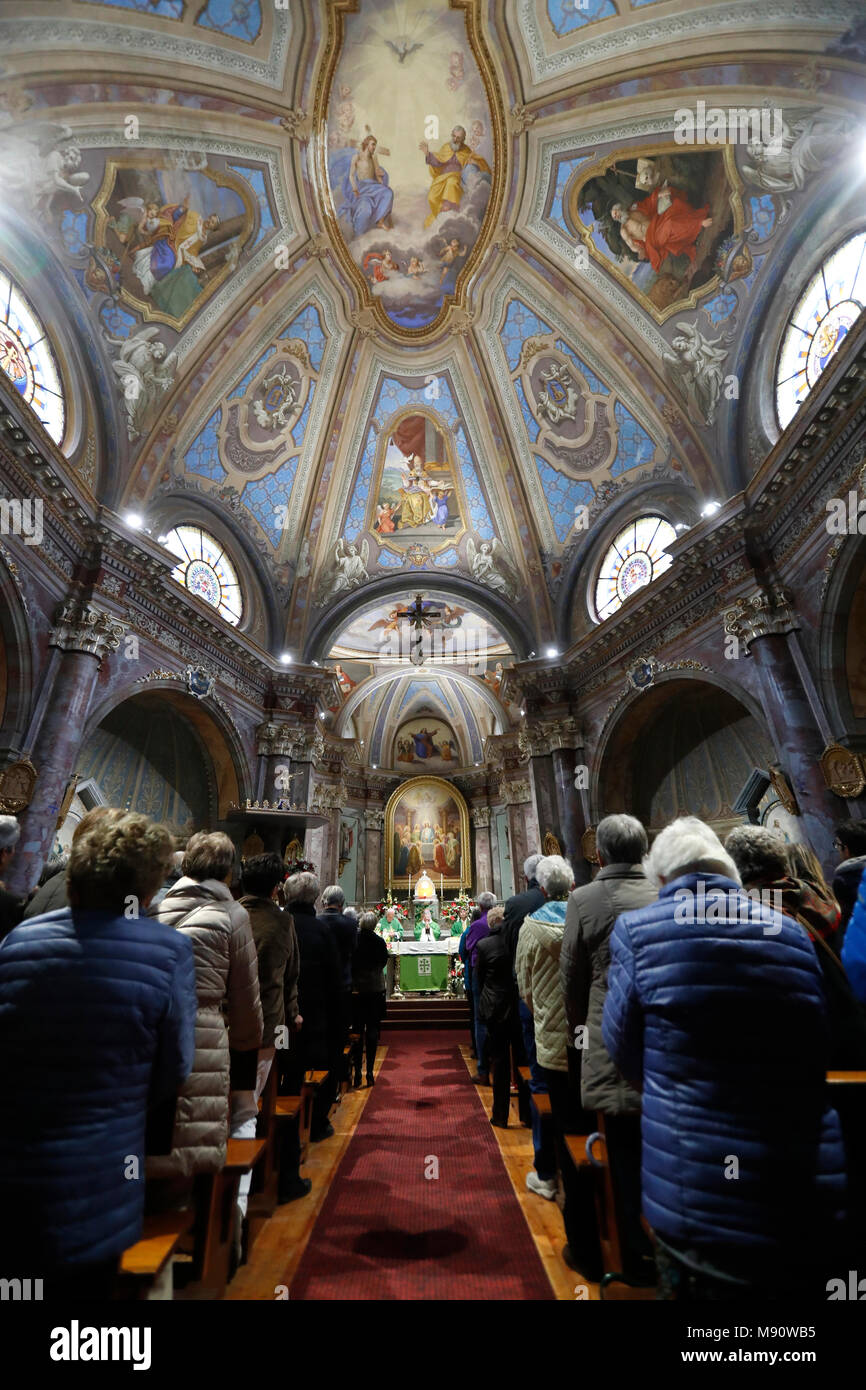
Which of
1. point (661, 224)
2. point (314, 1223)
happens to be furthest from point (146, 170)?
point (314, 1223)

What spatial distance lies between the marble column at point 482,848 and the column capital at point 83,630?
17.4 metres

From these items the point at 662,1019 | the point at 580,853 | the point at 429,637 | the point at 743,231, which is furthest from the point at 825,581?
the point at 429,637

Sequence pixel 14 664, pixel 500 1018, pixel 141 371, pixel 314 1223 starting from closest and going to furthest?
pixel 314 1223 < pixel 500 1018 < pixel 14 664 < pixel 141 371

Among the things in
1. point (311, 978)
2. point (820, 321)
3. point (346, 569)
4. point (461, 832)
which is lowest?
point (311, 978)

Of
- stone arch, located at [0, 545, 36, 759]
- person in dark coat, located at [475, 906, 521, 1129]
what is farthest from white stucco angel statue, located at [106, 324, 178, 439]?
person in dark coat, located at [475, 906, 521, 1129]

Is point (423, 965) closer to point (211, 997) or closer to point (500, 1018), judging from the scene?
point (500, 1018)

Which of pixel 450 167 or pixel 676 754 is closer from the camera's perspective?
pixel 450 167

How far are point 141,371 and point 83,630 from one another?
16.6 feet

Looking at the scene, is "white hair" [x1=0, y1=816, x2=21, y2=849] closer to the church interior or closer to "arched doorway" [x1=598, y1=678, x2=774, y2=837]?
the church interior

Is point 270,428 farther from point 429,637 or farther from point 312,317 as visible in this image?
point 429,637

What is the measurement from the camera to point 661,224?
33.3ft

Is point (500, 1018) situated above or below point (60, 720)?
below

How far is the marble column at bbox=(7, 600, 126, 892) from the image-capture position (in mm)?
7500

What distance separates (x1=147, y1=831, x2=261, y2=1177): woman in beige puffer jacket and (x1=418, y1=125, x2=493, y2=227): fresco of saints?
524 inches
